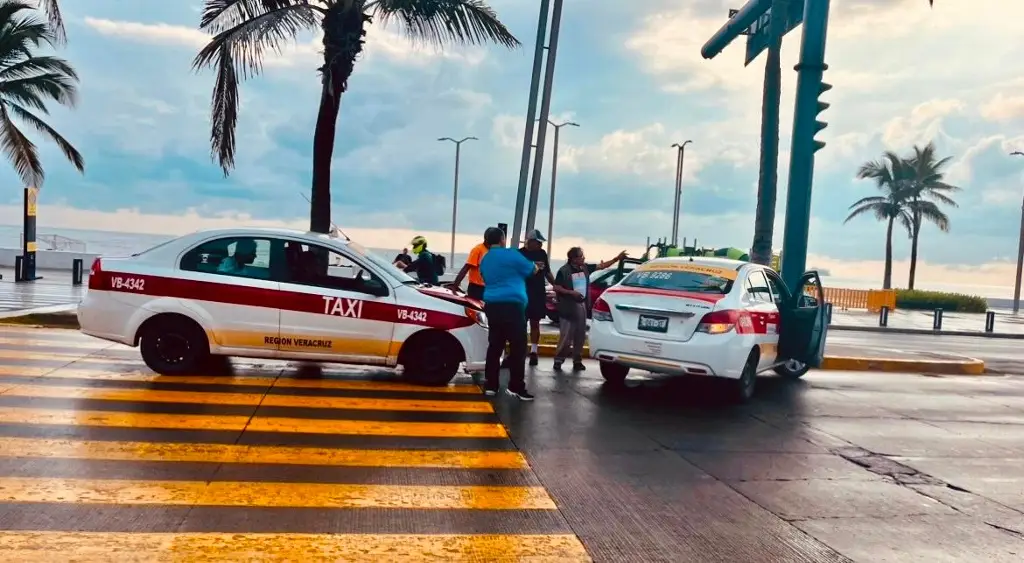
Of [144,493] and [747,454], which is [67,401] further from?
[747,454]

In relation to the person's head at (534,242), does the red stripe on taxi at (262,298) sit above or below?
below

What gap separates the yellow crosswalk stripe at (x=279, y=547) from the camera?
415 cm

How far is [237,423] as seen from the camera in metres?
7.01

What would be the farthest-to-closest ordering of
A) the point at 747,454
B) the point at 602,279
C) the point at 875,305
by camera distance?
1. the point at 875,305
2. the point at 602,279
3. the point at 747,454

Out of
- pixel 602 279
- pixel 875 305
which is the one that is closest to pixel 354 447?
pixel 602 279

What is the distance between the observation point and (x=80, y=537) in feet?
14.3

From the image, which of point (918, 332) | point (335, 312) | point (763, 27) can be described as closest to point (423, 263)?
point (335, 312)

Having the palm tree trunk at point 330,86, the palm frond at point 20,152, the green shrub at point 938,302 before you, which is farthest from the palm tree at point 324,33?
the green shrub at point 938,302

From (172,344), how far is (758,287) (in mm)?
6897

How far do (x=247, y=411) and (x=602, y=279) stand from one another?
13768 millimetres

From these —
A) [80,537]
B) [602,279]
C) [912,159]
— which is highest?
[912,159]

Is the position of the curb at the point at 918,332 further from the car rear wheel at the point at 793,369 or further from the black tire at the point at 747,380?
the black tire at the point at 747,380

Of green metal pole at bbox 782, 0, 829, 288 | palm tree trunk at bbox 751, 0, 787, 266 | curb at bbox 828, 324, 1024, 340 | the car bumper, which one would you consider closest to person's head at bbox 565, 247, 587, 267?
the car bumper

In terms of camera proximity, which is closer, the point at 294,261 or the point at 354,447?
the point at 354,447
